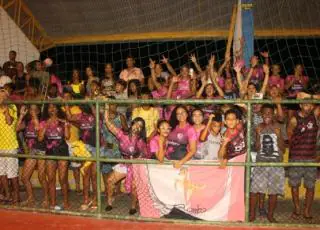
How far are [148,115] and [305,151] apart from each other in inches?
99.6

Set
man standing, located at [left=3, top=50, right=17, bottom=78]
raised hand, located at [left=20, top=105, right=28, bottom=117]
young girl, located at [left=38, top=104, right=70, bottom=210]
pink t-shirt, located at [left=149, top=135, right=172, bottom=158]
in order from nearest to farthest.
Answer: pink t-shirt, located at [left=149, top=135, right=172, bottom=158], young girl, located at [left=38, top=104, right=70, bottom=210], raised hand, located at [left=20, top=105, right=28, bottom=117], man standing, located at [left=3, top=50, right=17, bottom=78]

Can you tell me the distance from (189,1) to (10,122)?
6.79 metres

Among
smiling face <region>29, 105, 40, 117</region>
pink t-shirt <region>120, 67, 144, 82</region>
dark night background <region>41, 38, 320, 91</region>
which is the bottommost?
smiling face <region>29, 105, 40, 117</region>

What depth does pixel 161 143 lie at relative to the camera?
5.30 m

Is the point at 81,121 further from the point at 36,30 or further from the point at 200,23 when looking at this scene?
the point at 36,30

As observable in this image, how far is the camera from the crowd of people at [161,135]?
5.48 metres

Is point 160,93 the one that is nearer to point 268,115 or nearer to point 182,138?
point 182,138

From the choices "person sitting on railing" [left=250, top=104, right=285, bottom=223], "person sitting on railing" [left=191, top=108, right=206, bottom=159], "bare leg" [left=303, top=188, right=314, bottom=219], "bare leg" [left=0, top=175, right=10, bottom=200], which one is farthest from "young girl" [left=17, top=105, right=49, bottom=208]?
"bare leg" [left=303, top=188, right=314, bottom=219]

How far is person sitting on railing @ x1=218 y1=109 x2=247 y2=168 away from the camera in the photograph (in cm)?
518

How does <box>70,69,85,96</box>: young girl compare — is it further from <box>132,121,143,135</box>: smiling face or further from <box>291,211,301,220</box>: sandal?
<box>291,211,301,220</box>: sandal

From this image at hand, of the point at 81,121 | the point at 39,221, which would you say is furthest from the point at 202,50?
the point at 39,221

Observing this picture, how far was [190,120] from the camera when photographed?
595 cm

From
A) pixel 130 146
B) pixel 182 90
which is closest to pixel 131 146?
pixel 130 146

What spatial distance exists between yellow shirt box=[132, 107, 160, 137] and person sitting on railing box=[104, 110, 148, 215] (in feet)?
1.71
